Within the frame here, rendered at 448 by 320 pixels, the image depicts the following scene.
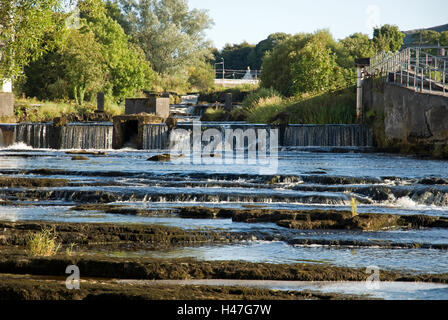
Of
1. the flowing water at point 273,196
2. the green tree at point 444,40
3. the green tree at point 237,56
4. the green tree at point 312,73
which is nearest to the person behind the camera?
the flowing water at point 273,196

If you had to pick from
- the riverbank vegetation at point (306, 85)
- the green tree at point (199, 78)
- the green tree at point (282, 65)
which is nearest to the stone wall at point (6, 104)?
the riverbank vegetation at point (306, 85)

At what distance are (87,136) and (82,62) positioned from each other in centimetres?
1579

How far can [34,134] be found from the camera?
108 ft

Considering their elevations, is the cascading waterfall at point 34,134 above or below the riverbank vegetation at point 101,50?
below

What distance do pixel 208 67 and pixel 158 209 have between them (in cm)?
6194

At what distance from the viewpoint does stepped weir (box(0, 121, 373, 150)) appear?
30125 mm

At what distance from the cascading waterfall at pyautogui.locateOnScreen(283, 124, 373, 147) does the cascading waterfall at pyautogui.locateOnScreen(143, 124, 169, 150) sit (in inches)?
216

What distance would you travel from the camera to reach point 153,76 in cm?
6216

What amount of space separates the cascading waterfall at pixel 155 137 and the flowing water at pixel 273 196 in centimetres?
518

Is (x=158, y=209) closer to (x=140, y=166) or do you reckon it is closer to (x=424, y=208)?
(x=424, y=208)

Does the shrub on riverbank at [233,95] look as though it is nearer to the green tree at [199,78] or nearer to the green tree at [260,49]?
the green tree at [199,78]

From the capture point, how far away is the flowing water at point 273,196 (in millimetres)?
9586

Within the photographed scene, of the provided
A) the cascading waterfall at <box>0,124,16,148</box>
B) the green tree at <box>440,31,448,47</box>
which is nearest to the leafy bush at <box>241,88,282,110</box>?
the cascading waterfall at <box>0,124,16,148</box>

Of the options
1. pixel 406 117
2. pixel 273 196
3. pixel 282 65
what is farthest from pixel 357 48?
pixel 273 196
